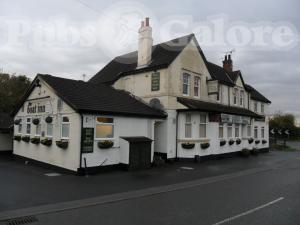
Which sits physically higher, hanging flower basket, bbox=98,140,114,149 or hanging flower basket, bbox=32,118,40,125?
hanging flower basket, bbox=32,118,40,125

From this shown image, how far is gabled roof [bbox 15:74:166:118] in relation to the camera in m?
13.7

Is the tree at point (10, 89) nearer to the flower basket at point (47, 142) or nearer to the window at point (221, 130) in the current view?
the flower basket at point (47, 142)

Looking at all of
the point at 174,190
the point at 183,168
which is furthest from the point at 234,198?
the point at 183,168

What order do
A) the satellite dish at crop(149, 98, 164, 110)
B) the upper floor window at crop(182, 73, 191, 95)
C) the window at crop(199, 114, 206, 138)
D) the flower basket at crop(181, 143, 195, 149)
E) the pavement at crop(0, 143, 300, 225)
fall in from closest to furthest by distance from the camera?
the pavement at crop(0, 143, 300, 225) → the flower basket at crop(181, 143, 195, 149) → the satellite dish at crop(149, 98, 164, 110) → the window at crop(199, 114, 206, 138) → the upper floor window at crop(182, 73, 191, 95)

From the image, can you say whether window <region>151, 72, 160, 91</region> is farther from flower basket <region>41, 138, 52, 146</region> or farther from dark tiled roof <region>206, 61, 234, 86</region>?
flower basket <region>41, 138, 52, 146</region>

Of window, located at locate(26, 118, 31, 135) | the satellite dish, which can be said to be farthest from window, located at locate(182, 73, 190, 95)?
window, located at locate(26, 118, 31, 135)

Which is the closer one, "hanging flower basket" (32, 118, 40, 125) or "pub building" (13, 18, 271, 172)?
"pub building" (13, 18, 271, 172)

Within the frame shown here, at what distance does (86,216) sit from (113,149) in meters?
7.80

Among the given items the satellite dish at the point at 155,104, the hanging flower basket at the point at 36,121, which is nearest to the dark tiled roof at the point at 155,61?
the satellite dish at the point at 155,104

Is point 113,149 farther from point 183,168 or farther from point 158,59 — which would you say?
point 158,59

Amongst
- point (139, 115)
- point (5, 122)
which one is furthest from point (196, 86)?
point (5, 122)

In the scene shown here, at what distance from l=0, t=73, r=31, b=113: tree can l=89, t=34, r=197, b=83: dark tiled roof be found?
1560 centimetres

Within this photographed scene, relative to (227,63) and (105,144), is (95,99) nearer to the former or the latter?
(105,144)

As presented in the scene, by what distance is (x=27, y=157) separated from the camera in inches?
698
